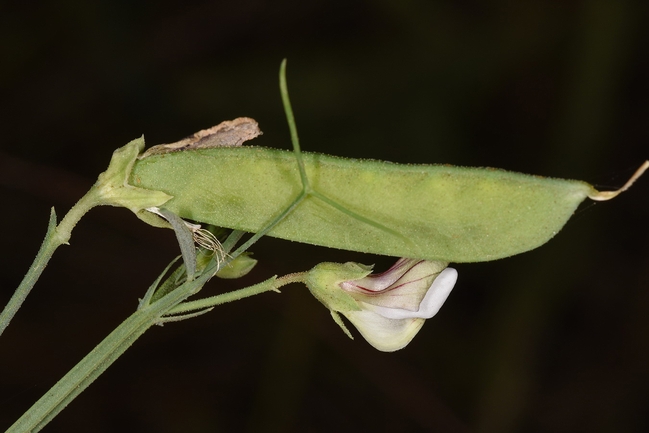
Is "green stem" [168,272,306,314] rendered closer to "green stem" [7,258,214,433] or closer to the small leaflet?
"green stem" [7,258,214,433]

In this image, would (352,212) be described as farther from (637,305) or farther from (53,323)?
(637,305)

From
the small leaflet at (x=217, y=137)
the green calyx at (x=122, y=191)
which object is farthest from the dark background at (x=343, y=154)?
the green calyx at (x=122, y=191)

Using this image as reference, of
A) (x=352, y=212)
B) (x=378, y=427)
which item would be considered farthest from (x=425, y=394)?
(x=352, y=212)

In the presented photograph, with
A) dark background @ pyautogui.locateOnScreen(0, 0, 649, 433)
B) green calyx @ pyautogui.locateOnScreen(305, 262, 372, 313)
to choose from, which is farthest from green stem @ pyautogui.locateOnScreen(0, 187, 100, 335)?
dark background @ pyautogui.locateOnScreen(0, 0, 649, 433)

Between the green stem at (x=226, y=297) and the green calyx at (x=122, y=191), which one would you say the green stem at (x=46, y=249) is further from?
the green stem at (x=226, y=297)

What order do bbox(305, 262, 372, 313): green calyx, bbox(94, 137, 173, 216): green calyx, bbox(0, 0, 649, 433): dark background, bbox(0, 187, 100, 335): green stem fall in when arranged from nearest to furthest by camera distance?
bbox(0, 187, 100, 335): green stem → bbox(94, 137, 173, 216): green calyx → bbox(305, 262, 372, 313): green calyx → bbox(0, 0, 649, 433): dark background

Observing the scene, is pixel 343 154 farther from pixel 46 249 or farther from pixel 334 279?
pixel 46 249
